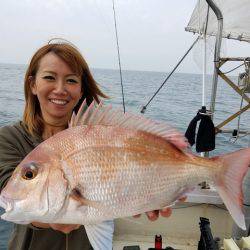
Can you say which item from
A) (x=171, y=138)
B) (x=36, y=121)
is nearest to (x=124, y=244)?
(x=36, y=121)

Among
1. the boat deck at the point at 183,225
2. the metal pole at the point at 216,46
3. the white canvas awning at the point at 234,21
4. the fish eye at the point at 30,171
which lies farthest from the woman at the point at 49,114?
the white canvas awning at the point at 234,21

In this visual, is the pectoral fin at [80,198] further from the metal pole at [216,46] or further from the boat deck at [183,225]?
the boat deck at [183,225]

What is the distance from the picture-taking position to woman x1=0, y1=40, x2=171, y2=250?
7.01 ft

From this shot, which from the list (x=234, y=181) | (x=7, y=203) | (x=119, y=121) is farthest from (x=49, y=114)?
(x=234, y=181)

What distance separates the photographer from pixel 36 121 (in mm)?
2289

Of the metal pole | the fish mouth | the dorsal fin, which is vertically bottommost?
the fish mouth

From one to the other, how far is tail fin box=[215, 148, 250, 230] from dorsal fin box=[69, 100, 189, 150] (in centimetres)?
22

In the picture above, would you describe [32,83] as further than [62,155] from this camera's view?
Yes

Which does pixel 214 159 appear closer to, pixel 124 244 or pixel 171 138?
pixel 171 138

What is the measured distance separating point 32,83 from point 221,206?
9.36 ft

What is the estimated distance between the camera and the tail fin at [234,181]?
65.2 inches

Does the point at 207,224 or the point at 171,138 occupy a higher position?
the point at 171,138

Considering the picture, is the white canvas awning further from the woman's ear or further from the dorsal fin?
the dorsal fin

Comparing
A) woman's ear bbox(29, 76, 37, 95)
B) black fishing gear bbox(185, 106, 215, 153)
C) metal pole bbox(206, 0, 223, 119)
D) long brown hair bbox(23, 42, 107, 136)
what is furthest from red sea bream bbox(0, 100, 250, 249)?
metal pole bbox(206, 0, 223, 119)
